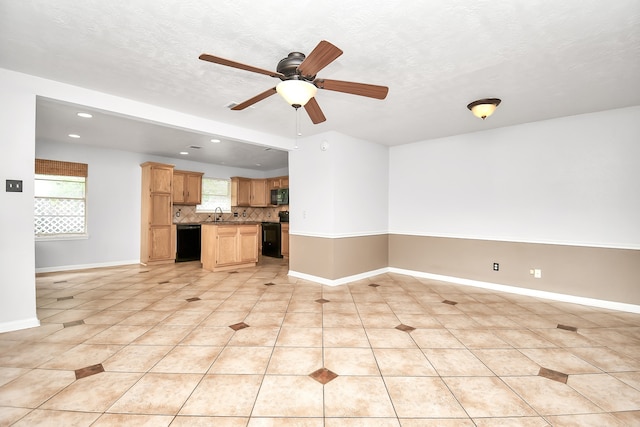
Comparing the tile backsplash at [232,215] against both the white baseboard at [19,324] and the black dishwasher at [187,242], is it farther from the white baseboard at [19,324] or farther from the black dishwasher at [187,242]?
the white baseboard at [19,324]

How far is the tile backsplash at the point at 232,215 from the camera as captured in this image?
279 inches

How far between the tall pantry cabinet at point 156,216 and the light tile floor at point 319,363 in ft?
8.09

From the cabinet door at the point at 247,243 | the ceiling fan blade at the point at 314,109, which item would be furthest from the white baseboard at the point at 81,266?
the ceiling fan blade at the point at 314,109

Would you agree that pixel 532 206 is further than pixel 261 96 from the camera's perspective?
Yes

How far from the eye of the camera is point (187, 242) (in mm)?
6676

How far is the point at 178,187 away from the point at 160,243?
54.5 inches

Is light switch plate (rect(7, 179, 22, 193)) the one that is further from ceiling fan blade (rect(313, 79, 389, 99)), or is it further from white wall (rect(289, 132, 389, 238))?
white wall (rect(289, 132, 389, 238))

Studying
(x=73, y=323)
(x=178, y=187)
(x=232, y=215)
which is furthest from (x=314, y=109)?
(x=232, y=215)

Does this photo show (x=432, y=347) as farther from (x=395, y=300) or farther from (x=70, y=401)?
(x=70, y=401)

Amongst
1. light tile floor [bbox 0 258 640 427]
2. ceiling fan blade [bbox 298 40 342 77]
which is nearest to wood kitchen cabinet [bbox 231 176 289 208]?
light tile floor [bbox 0 258 640 427]

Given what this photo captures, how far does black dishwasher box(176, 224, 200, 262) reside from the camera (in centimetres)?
657

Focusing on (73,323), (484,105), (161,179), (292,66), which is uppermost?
(484,105)

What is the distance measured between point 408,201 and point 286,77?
151 inches

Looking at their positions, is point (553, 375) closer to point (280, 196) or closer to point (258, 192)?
point (280, 196)
